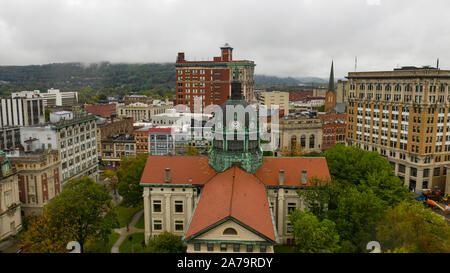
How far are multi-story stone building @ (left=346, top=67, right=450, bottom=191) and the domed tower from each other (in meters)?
58.6

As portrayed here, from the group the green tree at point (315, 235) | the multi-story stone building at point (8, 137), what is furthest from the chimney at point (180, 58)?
the green tree at point (315, 235)

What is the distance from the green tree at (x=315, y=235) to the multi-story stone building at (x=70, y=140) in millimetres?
62352

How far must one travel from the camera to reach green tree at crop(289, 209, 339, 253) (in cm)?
3769

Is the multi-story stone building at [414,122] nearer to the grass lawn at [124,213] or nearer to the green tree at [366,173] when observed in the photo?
the green tree at [366,173]

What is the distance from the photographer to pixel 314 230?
1522 inches

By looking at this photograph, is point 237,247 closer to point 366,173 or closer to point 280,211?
point 280,211

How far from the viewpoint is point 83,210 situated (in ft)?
162

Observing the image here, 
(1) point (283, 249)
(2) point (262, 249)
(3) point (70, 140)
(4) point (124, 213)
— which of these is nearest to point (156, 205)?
(4) point (124, 213)

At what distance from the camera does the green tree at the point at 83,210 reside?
47875mm

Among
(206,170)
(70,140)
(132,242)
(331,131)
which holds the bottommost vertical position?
(132,242)

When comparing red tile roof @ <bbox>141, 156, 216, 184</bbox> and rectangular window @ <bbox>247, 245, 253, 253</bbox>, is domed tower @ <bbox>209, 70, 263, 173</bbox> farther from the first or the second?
rectangular window @ <bbox>247, 245, 253, 253</bbox>

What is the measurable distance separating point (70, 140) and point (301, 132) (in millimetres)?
78163

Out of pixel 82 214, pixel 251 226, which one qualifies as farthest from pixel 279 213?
pixel 82 214

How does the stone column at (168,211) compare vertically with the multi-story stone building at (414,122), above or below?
below
